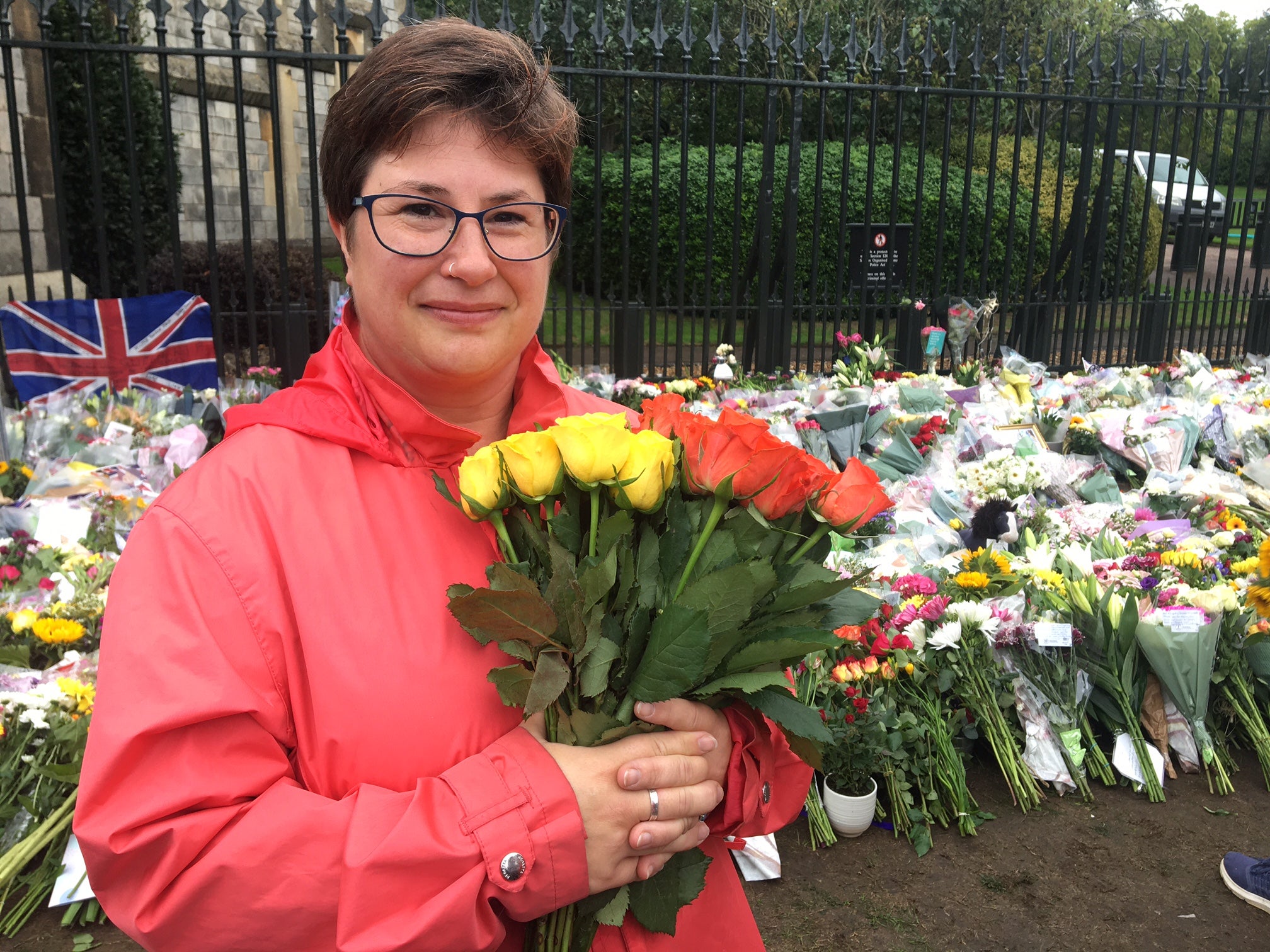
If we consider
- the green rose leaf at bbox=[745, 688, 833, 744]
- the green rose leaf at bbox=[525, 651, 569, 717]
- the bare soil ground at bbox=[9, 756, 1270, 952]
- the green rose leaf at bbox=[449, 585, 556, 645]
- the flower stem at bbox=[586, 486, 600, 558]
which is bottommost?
the bare soil ground at bbox=[9, 756, 1270, 952]

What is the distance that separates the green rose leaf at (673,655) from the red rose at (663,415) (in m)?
0.26

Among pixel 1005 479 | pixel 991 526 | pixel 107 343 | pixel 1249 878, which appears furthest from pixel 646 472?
pixel 107 343

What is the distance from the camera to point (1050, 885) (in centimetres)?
267

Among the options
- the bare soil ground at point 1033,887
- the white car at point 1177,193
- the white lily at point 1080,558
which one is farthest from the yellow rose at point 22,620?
the white car at point 1177,193

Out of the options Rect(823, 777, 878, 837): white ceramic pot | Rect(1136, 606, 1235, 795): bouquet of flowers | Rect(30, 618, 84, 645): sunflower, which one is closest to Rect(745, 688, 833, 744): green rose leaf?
Rect(823, 777, 878, 837): white ceramic pot

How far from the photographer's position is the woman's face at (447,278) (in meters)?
1.26

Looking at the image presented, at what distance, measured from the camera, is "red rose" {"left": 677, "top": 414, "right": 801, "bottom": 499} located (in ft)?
3.66

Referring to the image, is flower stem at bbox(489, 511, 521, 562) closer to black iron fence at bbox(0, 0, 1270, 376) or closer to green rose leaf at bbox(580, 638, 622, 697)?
green rose leaf at bbox(580, 638, 622, 697)

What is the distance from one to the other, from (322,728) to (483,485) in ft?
1.05

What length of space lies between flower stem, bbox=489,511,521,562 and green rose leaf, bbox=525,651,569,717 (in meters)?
0.14

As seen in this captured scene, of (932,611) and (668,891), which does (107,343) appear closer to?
(932,611)

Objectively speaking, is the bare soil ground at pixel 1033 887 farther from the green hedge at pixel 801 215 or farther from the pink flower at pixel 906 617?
the green hedge at pixel 801 215

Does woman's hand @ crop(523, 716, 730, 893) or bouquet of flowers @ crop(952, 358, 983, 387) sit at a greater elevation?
woman's hand @ crop(523, 716, 730, 893)

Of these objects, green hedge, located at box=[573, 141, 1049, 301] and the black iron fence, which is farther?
green hedge, located at box=[573, 141, 1049, 301]
